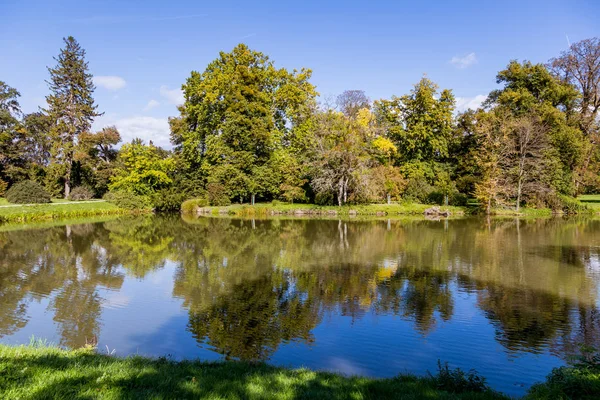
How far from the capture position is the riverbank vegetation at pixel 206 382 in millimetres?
4332

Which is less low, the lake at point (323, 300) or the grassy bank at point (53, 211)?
the grassy bank at point (53, 211)

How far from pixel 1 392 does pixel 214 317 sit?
5.40 meters

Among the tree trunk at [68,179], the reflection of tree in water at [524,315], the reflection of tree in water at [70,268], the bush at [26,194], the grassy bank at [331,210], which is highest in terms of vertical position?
the tree trunk at [68,179]

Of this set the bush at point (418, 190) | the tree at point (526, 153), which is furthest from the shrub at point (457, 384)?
the bush at point (418, 190)

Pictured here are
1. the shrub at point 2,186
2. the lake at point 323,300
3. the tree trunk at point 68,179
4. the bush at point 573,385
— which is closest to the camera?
the bush at point 573,385

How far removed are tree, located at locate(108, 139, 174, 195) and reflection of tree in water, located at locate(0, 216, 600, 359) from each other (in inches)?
606

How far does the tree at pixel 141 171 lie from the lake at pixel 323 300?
18787 mm

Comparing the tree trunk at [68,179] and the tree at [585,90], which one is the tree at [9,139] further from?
the tree at [585,90]

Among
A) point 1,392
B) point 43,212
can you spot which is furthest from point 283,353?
point 43,212

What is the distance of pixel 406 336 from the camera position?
27.0ft

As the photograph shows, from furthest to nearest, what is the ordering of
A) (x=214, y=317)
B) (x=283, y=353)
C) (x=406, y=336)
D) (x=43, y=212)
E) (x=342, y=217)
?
(x=342, y=217) < (x=43, y=212) < (x=214, y=317) < (x=406, y=336) < (x=283, y=353)

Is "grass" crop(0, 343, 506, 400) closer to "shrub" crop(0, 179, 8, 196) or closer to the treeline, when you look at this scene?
the treeline

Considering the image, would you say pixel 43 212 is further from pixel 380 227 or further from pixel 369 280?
pixel 369 280

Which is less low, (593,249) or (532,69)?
(532,69)
